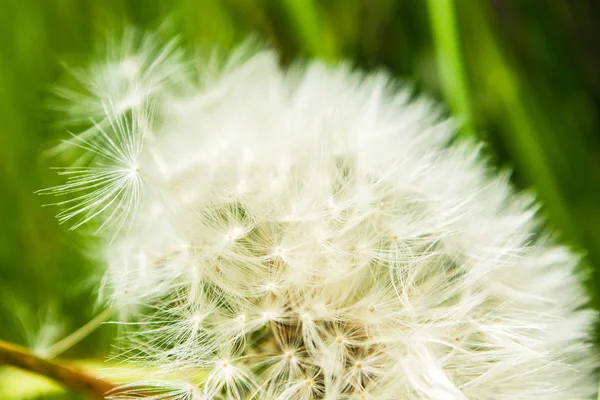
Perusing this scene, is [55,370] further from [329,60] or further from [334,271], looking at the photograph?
[329,60]

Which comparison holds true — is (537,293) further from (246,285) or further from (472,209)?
(246,285)

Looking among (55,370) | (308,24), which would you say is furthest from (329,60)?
(55,370)

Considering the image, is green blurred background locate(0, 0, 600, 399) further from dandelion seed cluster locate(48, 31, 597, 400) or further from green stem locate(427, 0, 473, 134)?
dandelion seed cluster locate(48, 31, 597, 400)

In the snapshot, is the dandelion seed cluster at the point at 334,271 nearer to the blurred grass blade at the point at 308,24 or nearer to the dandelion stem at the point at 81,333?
the dandelion stem at the point at 81,333

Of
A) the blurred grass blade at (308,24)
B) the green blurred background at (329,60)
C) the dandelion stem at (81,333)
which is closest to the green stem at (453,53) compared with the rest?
the green blurred background at (329,60)

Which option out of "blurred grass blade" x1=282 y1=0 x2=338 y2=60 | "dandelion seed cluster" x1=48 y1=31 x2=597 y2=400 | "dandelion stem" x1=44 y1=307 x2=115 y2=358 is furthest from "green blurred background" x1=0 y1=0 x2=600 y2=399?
"dandelion seed cluster" x1=48 y1=31 x2=597 y2=400
